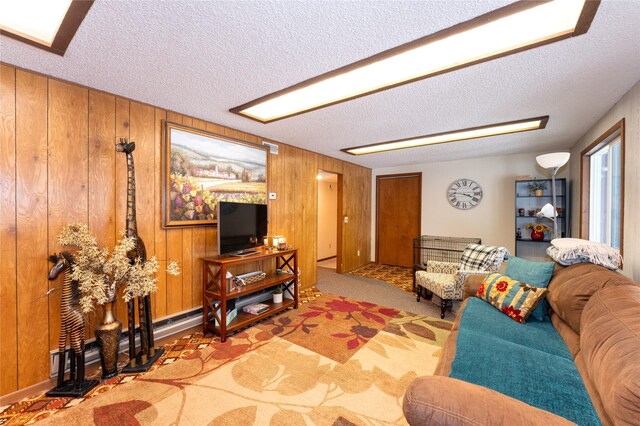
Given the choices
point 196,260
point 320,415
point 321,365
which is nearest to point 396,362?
point 321,365

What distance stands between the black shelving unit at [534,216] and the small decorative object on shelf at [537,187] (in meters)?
0.03

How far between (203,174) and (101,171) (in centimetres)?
88

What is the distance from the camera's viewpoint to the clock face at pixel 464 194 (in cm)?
492

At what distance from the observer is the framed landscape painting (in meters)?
2.59

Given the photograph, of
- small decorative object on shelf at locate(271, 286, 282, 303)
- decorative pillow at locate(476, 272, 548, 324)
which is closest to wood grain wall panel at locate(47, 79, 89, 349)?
small decorative object on shelf at locate(271, 286, 282, 303)

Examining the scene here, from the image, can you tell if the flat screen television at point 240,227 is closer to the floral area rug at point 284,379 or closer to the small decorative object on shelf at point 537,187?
the floral area rug at point 284,379

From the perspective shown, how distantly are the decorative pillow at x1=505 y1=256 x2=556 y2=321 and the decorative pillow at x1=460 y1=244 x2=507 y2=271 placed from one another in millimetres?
754

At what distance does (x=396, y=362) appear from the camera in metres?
2.20

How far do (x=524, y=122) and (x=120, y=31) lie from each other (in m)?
3.65

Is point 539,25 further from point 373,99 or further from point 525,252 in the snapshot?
point 525,252

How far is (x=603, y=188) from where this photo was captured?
9.86ft

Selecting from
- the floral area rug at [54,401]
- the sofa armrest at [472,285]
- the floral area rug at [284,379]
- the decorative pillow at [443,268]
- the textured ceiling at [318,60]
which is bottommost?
the floral area rug at [54,401]

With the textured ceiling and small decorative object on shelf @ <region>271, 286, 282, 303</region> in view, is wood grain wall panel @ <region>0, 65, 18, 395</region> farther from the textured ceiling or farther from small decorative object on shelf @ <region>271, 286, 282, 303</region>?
small decorative object on shelf @ <region>271, 286, 282, 303</region>

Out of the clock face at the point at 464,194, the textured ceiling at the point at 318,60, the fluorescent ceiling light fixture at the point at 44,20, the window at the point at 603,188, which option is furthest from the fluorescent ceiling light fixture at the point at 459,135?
the fluorescent ceiling light fixture at the point at 44,20
